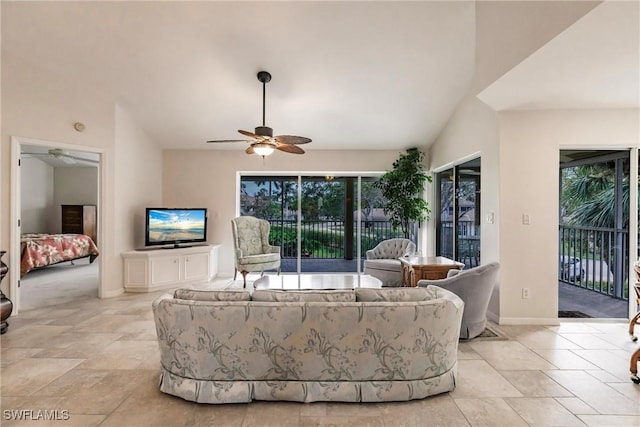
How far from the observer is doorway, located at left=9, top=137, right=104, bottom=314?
17.1 ft

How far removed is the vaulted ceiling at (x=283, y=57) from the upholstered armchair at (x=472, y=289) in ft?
6.11

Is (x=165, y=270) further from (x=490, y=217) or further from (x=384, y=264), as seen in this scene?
(x=490, y=217)

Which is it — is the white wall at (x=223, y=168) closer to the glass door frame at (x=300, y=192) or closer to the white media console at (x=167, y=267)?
the glass door frame at (x=300, y=192)

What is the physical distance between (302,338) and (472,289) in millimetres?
1952

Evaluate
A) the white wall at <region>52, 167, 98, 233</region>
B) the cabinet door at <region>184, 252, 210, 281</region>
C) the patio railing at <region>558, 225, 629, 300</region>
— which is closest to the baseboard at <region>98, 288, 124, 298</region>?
the cabinet door at <region>184, 252, 210, 281</region>

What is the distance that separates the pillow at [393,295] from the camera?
2.26m

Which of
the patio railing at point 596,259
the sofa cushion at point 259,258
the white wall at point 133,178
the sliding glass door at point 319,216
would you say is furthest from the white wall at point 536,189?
the white wall at point 133,178

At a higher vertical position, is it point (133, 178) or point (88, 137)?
point (88, 137)

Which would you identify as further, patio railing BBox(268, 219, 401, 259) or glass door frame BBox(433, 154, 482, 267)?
patio railing BBox(268, 219, 401, 259)

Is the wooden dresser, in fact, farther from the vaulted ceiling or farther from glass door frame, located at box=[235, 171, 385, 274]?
glass door frame, located at box=[235, 171, 385, 274]

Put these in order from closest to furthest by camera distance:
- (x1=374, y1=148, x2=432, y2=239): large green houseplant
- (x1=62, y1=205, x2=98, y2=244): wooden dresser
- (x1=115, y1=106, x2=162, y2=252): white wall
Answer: (x1=115, y1=106, x2=162, y2=252): white wall
(x1=374, y1=148, x2=432, y2=239): large green houseplant
(x1=62, y1=205, x2=98, y2=244): wooden dresser

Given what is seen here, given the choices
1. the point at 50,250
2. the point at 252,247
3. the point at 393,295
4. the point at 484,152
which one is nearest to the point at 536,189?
the point at 484,152

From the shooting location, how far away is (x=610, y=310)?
3996 mm

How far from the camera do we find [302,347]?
212 centimetres
